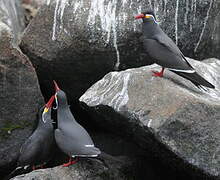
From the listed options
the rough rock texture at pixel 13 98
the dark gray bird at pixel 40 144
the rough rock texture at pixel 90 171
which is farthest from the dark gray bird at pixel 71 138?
the rough rock texture at pixel 13 98

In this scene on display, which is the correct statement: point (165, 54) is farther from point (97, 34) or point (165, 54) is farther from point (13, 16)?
point (13, 16)

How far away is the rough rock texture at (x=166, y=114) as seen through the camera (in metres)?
6.48

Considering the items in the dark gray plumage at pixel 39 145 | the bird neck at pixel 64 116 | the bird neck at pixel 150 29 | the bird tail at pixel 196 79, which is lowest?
the dark gray plumage at pixel 39 145

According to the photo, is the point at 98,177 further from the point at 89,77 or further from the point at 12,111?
the point at 89,77

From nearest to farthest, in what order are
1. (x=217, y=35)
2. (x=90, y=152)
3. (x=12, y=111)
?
1. (x=90, y=152)
2. (x=12, y=111)
3. (x=217, y=35)

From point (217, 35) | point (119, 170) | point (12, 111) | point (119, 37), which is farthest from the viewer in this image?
point (217, 35)

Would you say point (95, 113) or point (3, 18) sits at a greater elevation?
point (3, 18)

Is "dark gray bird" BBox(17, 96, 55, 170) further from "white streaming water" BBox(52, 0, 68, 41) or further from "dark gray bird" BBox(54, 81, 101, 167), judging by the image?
"white streaming water" BBox(52, 0, 68, 41)

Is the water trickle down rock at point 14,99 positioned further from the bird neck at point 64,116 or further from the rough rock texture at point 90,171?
the rough rock texture at point 90,171

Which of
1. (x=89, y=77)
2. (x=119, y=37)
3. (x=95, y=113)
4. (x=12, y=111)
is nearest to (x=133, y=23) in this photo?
(x=119, y=37)

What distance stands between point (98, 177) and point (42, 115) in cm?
148

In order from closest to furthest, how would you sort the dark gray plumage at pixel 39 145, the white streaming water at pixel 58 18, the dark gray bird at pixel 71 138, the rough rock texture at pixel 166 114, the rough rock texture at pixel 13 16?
the rough rock texture at pixel 166 114 < the dark gray bird at pixel 71 138 < the dark gray plumage at pixel 39 145 < the white streaming water at pixel 58 18 < the rough rock texture at pixel 13 16

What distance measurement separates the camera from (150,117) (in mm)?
6652

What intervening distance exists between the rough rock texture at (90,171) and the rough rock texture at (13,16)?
2.48 m
